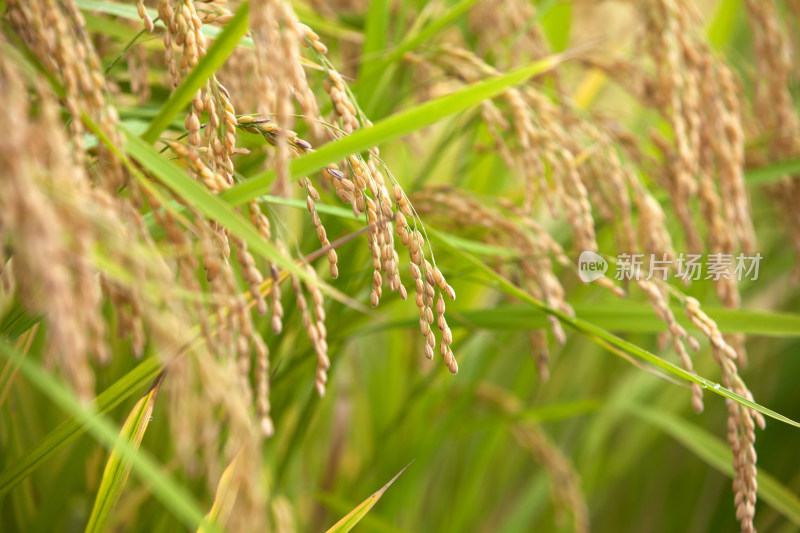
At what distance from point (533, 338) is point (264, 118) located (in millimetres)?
443

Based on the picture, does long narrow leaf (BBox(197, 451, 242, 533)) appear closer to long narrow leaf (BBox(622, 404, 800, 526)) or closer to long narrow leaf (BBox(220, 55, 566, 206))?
long narrow leaf (BBox(220, 55, 566, 206))

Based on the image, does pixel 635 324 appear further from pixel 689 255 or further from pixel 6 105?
pixel 6 105

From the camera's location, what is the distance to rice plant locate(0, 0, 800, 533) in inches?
14.1

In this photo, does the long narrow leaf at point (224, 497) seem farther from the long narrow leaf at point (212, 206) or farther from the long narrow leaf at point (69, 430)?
the long narrow leaf at point (212, 206)

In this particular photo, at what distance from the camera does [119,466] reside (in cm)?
52

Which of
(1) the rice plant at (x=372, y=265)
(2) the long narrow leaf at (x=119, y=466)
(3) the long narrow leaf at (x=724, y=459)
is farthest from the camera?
(3) the long narrow leaf at (x=724, y=459)

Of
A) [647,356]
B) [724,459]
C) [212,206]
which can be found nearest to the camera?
[212,206]

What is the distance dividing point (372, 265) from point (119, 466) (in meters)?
0.32

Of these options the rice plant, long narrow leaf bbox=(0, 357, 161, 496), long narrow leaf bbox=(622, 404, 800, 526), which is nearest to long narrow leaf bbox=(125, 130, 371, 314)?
the rice plant

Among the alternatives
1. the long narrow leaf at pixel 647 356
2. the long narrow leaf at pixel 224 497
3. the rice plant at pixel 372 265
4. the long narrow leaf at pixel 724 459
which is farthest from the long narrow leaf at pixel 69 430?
the long narrow leaf at pixel 724 459

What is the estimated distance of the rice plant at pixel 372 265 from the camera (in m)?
0.36

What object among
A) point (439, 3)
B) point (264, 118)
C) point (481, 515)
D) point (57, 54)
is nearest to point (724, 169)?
point (439, 3)

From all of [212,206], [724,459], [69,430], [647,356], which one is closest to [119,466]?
[69,430]

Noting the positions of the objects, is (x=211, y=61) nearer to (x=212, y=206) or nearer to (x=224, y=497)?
(x=212, y=206)
